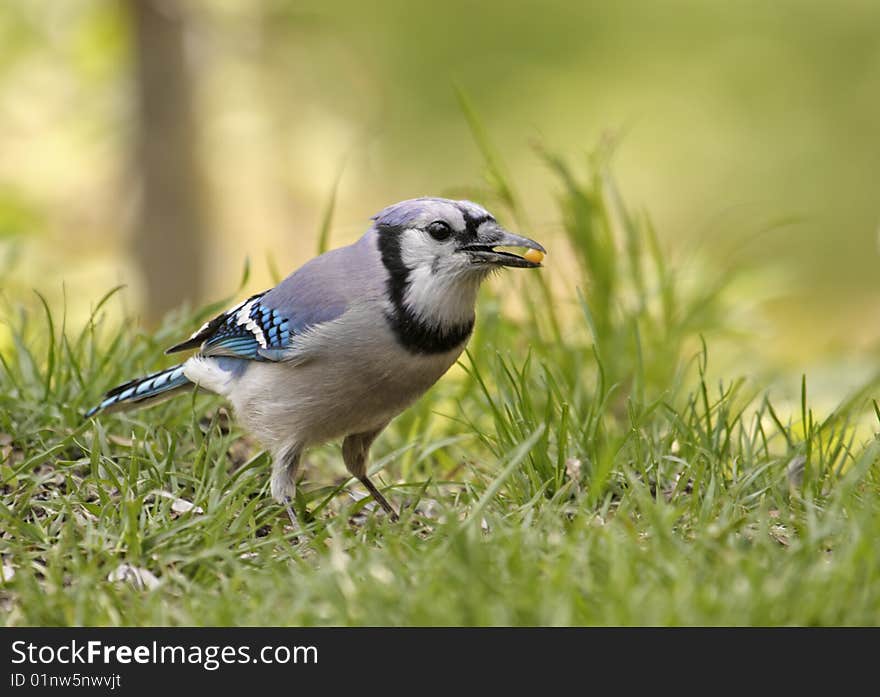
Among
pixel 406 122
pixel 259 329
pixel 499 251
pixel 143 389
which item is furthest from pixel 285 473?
pixel 406 122

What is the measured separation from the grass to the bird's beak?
0.29 m

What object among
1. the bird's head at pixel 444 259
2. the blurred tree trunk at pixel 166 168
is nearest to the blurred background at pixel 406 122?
the blurred tree trunk at pixel 166 168

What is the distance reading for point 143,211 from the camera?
7.44m

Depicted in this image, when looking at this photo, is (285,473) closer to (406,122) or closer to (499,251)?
(499,251)

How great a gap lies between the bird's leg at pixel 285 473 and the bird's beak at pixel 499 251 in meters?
0.71

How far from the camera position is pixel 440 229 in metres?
3.13

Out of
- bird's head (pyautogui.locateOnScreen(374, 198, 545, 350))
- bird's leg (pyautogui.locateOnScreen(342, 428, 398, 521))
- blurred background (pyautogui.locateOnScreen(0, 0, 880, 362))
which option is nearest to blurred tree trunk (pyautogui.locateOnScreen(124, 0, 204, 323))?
blurred background (pyautogui.locateOnScreen(0, 0, 880, 362))

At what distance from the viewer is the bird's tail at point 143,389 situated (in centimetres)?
343

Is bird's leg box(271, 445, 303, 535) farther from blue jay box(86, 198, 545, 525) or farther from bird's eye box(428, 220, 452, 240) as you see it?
bird's eye box(428, 220, 452, 240)

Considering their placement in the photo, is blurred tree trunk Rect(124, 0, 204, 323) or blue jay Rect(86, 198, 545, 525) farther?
blurred tree trunk Rect(124, 0, 204, 323)

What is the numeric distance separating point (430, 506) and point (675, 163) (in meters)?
7.15

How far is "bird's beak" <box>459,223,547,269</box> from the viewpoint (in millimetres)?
3072

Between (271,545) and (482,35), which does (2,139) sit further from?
(271,545)

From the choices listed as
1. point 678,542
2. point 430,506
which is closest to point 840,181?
point 430,506
